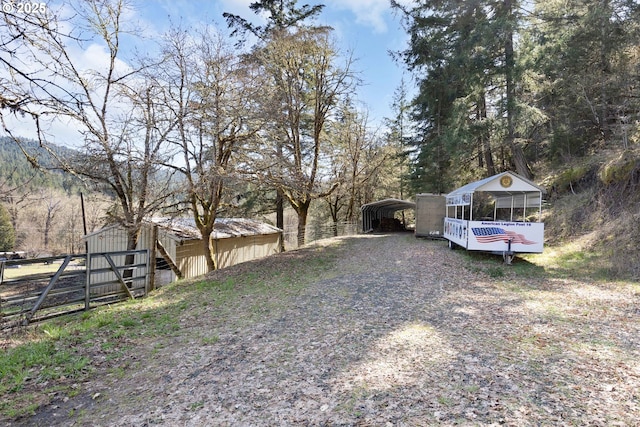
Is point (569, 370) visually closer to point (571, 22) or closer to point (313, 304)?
point (313, 304)

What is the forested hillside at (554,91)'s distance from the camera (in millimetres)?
11859

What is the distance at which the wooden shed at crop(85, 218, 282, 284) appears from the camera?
14.8 metres

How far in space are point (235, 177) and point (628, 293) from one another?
32.3 ft

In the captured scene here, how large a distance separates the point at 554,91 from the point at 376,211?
15.1 m

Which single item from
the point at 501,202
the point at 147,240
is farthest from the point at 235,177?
the point at 501,202

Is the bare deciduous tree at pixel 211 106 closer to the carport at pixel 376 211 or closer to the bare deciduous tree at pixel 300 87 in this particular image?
the bare deciduous tree at pixel 300 87

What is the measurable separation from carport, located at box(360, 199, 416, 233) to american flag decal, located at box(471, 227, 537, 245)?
38.2 feet

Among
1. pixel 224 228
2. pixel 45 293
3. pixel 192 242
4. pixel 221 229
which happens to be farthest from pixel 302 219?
pixel 45 293

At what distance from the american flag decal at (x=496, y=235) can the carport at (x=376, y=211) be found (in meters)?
11.6

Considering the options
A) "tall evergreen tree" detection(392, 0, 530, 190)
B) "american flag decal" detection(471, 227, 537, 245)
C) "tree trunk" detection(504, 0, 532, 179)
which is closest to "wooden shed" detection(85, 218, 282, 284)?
"american flag decal" detection(471, 227, 537, 245)

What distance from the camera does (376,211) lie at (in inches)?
1123

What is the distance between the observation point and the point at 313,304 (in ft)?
22.4

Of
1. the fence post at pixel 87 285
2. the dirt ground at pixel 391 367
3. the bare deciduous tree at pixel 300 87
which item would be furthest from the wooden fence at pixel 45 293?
the bare deciduous tree at pixel 300 87

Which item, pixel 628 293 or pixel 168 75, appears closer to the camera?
pixel 628 293
